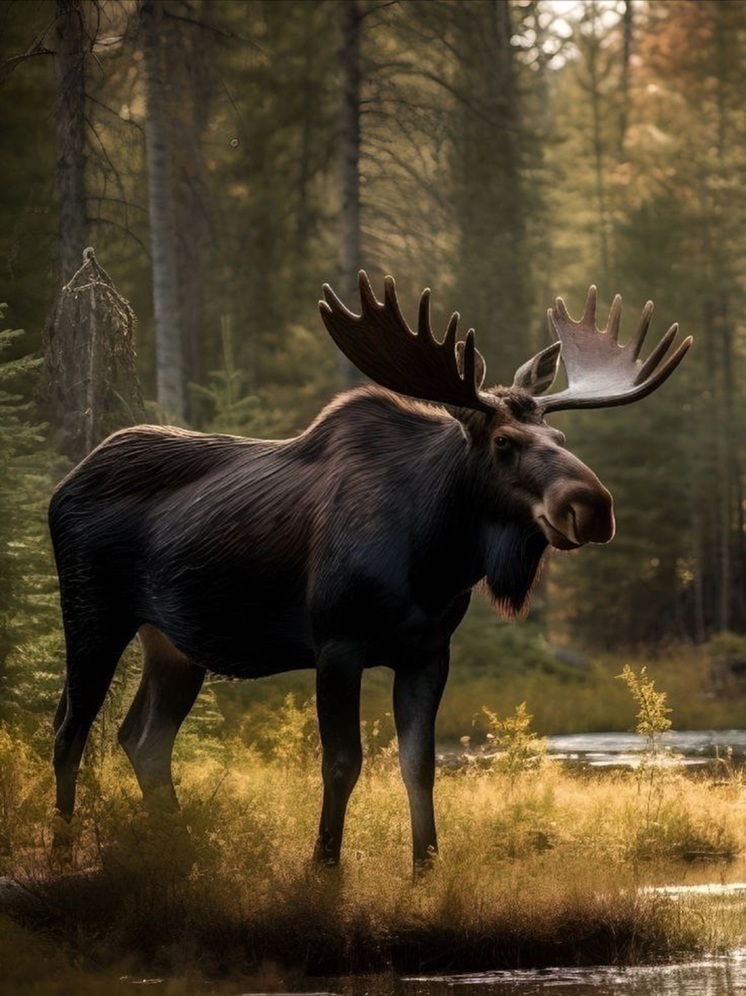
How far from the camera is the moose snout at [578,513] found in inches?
314

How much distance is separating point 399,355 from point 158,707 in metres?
2.56

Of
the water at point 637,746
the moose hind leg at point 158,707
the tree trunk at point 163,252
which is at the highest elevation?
the tree trunk at point 163,252

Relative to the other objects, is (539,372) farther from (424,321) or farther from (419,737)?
(419,737)

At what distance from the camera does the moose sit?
8461 mm

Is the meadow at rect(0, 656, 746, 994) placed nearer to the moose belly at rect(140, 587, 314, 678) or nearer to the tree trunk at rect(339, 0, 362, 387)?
the moose belly at rect(140, 587, 314, 678)

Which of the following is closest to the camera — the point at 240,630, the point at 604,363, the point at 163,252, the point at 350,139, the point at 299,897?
the point at 299,897

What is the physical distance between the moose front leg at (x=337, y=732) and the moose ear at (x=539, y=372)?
5.30 feet

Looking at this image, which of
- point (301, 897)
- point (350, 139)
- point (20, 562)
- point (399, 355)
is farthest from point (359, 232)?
point (301, 897)

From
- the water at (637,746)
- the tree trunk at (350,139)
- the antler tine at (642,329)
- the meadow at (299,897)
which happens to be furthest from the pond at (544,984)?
the tree trunk at (350,139)

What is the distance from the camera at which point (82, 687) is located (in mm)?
9742

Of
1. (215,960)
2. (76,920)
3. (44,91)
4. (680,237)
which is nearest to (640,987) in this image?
(215,960)

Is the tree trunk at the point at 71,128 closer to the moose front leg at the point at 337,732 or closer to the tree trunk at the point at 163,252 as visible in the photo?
the tree trunk at the point at 163,252

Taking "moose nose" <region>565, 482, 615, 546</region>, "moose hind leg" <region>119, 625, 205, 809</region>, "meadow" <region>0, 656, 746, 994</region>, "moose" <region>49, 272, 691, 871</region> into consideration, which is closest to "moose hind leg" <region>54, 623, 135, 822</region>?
"moose" <region>49, 272, 691, 871</region>

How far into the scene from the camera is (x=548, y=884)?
8352 mm
